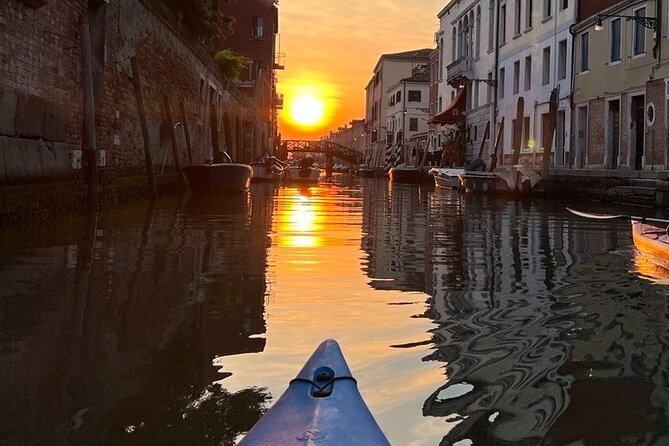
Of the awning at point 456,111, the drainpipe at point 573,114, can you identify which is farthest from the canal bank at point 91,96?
the awning at point 456,111

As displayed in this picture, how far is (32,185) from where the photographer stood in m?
8.05

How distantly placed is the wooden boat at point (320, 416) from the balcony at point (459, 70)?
114ft

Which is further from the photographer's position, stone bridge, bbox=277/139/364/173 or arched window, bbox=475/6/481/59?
stone bridge, bbox=277/139/364/173

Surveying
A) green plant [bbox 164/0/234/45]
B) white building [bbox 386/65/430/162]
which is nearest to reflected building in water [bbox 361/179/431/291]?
green plant [bbox 164/0/234/45]

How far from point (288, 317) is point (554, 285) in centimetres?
217

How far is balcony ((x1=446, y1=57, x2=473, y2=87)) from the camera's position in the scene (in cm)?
3531

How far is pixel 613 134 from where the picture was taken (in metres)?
20.3

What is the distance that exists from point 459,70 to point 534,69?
9695mm

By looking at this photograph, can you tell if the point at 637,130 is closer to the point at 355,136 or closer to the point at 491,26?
the point at 491,26

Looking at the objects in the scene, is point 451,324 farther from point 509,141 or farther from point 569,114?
point 509,141

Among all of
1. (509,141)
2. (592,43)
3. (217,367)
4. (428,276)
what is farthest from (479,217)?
(509,141)

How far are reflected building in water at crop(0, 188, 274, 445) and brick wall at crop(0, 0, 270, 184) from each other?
153cm

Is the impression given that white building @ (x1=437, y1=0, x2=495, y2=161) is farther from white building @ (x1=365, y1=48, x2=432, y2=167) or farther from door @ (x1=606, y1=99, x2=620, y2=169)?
white building @ (x1=365, y1=48, x2=432, y2=167)

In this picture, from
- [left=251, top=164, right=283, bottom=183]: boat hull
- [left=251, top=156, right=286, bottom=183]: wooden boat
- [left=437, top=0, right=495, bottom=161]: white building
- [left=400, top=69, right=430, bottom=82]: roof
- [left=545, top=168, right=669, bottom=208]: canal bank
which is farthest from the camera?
[left=400, top=69, right=430, bottom=82]: roof
